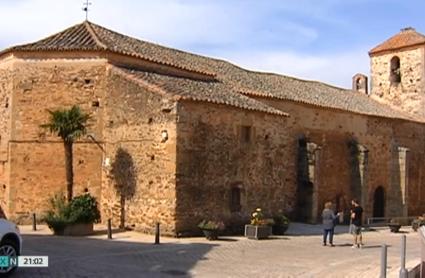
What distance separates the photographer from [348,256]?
55.5 feet

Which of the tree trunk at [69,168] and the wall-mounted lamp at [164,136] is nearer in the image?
the wall-mounted lamp at [164,136]

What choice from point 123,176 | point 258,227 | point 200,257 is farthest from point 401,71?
point 200,257

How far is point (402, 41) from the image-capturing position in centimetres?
4091

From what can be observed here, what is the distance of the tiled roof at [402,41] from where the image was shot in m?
39.9

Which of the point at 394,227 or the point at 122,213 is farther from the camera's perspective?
the point at 394,227

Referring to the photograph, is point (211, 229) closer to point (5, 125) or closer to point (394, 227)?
point (5, 125)

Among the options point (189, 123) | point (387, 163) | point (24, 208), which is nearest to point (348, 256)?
point (189, 123)

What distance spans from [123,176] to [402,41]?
1065 inches

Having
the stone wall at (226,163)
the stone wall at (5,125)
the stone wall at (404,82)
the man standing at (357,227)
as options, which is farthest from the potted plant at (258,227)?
the stone wall at (404,82)

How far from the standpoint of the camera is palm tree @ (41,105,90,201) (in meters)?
20.9

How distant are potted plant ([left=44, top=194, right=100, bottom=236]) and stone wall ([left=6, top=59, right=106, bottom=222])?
2.19 meters

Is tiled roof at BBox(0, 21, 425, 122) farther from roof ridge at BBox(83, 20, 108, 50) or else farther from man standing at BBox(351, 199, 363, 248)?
man standing at BBox(351, 199, 363, 248)

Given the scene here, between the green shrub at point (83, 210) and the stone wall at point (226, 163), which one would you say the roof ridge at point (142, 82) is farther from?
the green shrub at point (83, 210)

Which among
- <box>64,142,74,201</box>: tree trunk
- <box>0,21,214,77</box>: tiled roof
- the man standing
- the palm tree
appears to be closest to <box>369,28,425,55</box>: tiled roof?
<box>0,21,214,77</box>: tiled roof
